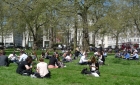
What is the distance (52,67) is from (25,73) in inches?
189

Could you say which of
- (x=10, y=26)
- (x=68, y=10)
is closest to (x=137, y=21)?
(x=68, y=10)

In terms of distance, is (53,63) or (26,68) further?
(53,63)

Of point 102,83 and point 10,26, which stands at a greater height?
point 10,26

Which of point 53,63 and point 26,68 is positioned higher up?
point 26,68

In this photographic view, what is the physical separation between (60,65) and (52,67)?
3.14 feet

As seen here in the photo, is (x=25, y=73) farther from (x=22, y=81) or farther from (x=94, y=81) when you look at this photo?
(x=94, y=81)

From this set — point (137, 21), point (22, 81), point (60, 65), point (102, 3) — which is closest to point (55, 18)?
point (102, 3)

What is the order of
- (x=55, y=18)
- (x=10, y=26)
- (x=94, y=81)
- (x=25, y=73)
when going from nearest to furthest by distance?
1. (x=94, y=81)
2. (x=25, y=73)
3. (x=55, y=18)
4. (x=10, y=26)

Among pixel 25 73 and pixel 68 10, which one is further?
pixel 68 10

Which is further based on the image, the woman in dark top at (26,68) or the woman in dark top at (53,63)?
the woman in dark top at (53,63)

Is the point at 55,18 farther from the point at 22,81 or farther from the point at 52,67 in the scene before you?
the point at 22,81

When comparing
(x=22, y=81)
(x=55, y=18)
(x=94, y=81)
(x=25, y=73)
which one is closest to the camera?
(x=22, y=81)

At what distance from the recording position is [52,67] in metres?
19.7

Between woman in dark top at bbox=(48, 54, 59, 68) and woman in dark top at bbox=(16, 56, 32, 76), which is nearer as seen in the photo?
woman in dark top at bbox=(16, 56, 32, 76)
